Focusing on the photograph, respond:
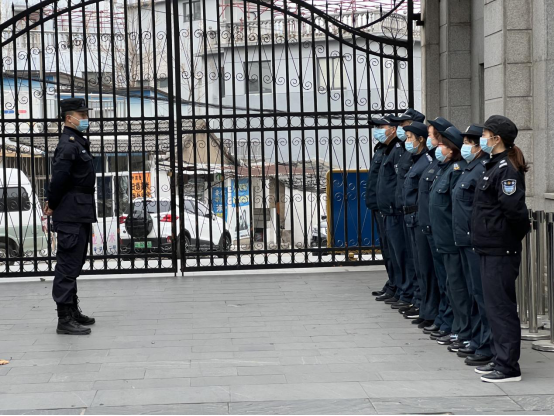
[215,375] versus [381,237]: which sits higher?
[381,237]

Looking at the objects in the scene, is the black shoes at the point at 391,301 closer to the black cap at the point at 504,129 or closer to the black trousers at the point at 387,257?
the black trousers at the point at 387,257

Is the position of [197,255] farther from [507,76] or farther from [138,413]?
[138,413]

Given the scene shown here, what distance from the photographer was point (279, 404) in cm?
596

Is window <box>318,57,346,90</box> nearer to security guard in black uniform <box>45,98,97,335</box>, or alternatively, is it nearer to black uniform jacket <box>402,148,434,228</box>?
black uniform jacket <box>402,148,434,228</box>

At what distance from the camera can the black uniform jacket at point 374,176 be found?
32.8 feet

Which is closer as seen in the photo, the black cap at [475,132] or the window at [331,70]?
the black cap at [475,132]

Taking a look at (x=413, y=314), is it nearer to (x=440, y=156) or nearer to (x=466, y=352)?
(x=466, y=352)

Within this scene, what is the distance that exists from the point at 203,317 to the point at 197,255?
2.87 m

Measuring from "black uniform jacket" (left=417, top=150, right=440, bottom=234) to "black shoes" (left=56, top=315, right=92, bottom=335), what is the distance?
3128mm

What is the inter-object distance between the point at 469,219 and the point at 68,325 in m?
3.80

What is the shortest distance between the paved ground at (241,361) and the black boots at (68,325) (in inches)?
5.0

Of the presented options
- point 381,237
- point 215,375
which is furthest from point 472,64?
point 215,375

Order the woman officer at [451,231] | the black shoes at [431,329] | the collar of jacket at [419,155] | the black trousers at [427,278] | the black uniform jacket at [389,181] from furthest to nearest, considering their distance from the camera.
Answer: the black uniform jacket at [389,181]
the collar of jacket at [419,155]
the black trousers at [427,278]
the black shoes at [431,329]
the woman officer at [451,231]

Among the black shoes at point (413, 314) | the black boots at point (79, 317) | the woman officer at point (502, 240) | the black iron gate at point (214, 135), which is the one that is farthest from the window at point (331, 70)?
the woman officer at point (502, 240)
